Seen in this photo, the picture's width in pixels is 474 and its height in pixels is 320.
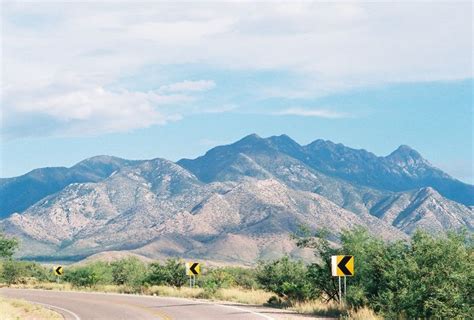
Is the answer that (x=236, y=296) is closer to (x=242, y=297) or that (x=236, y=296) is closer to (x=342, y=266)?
(x=242, y=297)

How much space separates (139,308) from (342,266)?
9.33 m

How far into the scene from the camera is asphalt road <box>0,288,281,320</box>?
2661cm

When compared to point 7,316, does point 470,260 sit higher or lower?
higher

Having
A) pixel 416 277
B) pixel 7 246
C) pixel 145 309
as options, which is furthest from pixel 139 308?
pixel 7 246

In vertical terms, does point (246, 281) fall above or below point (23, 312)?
below

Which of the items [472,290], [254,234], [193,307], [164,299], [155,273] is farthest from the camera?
[254,234]

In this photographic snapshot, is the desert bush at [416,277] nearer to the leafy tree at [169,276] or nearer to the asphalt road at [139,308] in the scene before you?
the asphalt road at [139,308]

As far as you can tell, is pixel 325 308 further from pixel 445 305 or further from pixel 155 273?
pixel 155 273

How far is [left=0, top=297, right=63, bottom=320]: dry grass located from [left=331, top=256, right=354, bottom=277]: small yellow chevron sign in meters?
10.6

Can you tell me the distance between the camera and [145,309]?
98.6 ft

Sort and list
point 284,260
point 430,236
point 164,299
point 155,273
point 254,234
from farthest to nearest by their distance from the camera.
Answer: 1. point 254,234
2. point 155,273
3. point 284,260
4. point 164,299
5. point 430,236

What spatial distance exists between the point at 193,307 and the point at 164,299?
620 cm

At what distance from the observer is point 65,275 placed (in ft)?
183

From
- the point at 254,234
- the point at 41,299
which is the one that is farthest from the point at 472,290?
the point at 254,234
